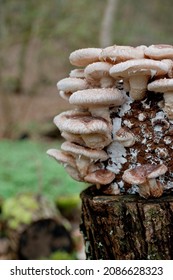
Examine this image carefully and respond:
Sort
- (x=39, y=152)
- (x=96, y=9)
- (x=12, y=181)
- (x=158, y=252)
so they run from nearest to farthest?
(x=158, y=252) < (x=12, y=181) < (x=39, y=152) < (x=96, y=9)

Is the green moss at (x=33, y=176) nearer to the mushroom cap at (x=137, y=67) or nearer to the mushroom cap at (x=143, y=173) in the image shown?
the mushroom cap at (x=143, y=173)

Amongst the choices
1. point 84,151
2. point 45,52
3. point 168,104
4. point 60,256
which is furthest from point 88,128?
point 45,52

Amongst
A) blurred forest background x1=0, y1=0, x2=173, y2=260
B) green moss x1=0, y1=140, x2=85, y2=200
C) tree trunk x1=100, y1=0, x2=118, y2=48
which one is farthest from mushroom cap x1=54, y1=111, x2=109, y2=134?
tree trunk x1=100, y1=0, x2=118, y2=48

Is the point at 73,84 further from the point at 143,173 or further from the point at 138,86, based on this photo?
the point at 143,173

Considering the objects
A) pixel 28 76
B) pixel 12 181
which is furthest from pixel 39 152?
pixel 28 76

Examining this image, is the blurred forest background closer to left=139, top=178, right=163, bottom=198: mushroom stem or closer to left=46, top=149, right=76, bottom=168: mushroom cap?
left=46, top=149, right=76, bottom=168: mushroom cap

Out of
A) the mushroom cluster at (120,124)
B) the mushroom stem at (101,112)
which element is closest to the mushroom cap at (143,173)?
the mushroom cluster at (120,124)
